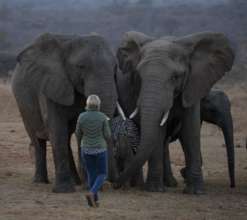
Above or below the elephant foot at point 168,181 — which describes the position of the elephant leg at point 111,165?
above

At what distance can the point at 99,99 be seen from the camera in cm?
1169

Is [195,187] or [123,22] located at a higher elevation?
[123,22]

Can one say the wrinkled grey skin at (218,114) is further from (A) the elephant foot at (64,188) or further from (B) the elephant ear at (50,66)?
(B) the elephant ear at (50,66)

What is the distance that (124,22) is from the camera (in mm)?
60094

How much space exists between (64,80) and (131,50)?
1278mm

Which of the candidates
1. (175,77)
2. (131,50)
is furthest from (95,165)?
(131,50)

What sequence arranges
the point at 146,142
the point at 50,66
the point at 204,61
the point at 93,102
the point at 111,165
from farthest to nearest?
the point at 204,61 → the point at 50,66 → the point at 146,142 → the point at 111,165 → the point at 93,102

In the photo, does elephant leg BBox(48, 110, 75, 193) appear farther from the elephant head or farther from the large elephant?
the large elephant

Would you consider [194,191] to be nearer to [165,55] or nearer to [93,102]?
[165,55]

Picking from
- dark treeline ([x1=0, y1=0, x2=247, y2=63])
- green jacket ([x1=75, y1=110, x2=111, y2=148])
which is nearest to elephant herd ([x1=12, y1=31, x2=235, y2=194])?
green jacket ([x1=75, y1=110, x2=111, y2=148])

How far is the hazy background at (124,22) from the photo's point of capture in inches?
2100

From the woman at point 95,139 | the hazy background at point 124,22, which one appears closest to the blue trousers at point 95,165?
the woman at point 95,139

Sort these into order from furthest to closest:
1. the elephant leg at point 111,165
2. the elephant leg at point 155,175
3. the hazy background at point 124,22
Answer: the hazy background at point 124,22 → the elephant leg at point 155,175 → the elephant leg at point 111,165

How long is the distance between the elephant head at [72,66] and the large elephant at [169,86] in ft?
1.72
